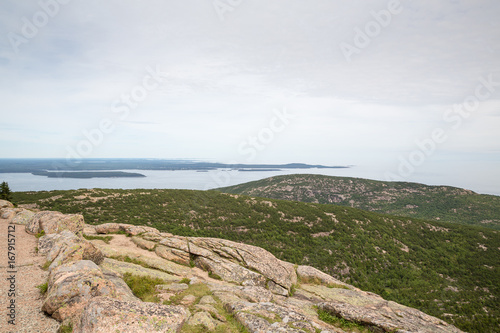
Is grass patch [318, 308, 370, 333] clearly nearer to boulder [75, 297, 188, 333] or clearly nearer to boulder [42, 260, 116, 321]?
boulder [75, 297, 188, 333]

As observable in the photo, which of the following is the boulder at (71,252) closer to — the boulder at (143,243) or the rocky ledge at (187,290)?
the rocky ledge at (187,290)

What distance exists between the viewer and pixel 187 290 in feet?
43.5

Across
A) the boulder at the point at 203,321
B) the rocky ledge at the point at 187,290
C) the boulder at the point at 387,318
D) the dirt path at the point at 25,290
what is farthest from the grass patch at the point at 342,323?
the dirt path at the point at 25,290

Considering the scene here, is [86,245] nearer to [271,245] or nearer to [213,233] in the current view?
[213,233]

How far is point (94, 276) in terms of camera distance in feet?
31.2

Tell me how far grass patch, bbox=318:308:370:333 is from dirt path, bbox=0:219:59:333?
13490 mm

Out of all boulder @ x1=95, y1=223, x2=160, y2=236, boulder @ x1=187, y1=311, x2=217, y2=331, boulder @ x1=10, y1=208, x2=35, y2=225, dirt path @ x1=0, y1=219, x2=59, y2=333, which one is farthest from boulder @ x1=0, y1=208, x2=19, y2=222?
boulder @ x1=187, y1=311, x2=217, y2=331

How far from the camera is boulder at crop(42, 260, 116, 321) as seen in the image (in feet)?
27.4

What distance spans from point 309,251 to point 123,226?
2984 cm

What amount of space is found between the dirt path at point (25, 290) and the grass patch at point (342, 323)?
13490 mm

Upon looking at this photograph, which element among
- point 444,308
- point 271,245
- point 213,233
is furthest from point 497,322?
point 213,233

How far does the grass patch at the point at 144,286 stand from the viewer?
11.6m

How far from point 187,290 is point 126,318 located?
712 cm

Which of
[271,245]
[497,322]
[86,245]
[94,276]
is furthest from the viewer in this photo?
[271,245]
